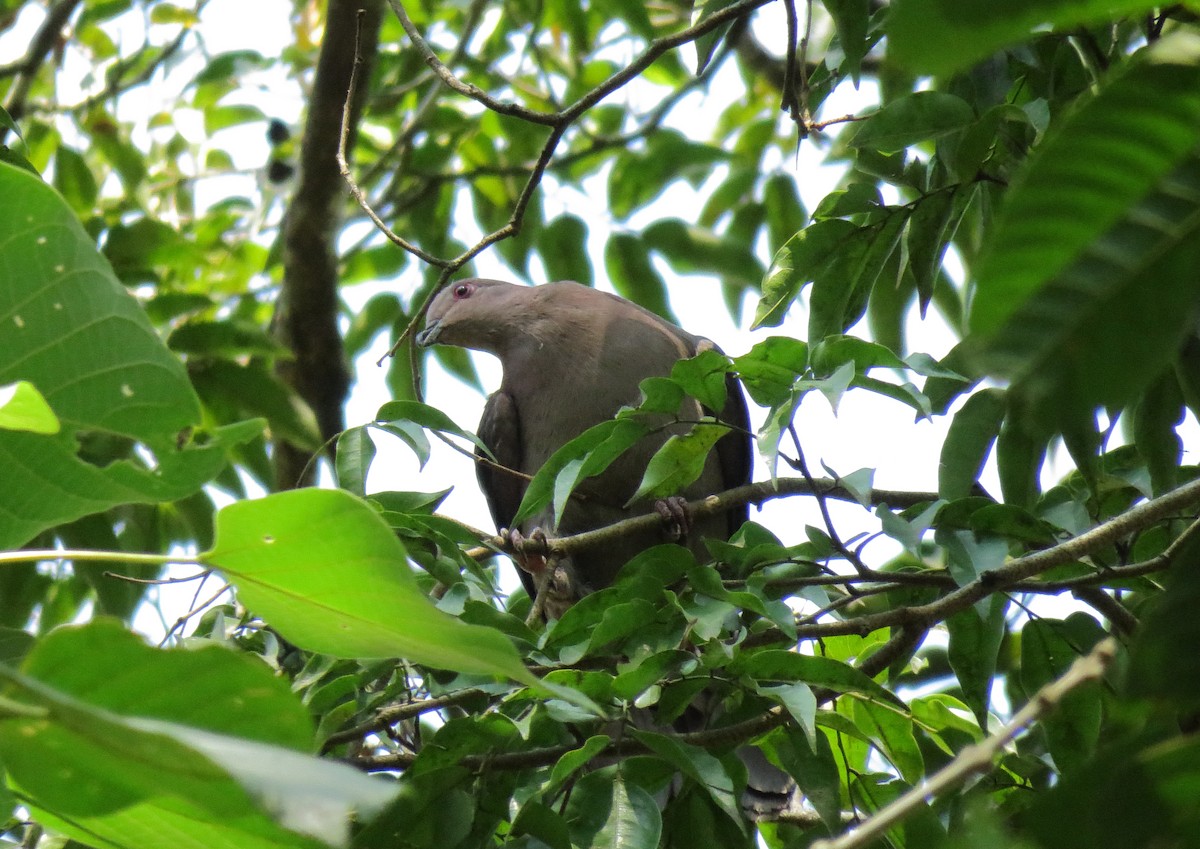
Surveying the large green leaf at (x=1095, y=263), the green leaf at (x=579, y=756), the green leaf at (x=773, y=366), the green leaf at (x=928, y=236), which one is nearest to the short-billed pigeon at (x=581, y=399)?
the green leaf at (x=928, y=236)

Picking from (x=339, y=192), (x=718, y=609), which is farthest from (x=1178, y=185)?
(x=339, y=192)

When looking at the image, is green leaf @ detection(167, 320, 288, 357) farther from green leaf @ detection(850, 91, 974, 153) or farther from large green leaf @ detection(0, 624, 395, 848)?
large green leaf @ detection(0, 624, 395, 848)

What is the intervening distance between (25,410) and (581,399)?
3.58m

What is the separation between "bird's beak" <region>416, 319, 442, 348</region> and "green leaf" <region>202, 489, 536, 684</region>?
12.9ft

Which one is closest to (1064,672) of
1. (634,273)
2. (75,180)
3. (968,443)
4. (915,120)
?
(968,443)

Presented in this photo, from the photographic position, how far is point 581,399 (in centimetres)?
479

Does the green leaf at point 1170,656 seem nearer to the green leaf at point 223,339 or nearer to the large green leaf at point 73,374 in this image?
the large green leaf at point 73,374

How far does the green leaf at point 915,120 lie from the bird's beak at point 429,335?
10.4 ft

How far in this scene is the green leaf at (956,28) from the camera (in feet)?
2.49

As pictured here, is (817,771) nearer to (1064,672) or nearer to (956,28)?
(1064,672)

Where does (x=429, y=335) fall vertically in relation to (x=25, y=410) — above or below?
above

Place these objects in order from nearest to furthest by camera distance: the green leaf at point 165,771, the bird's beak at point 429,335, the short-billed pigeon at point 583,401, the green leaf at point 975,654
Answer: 1. the green leaf at point 165,771
2. the green leaf at point 975,654
3. the short-billed pigeon at point 583,401
4. the bird's beak at point 429,335

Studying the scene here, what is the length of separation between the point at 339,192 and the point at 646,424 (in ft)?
9.85

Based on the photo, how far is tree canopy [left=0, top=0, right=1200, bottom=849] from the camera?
858 millimetres
